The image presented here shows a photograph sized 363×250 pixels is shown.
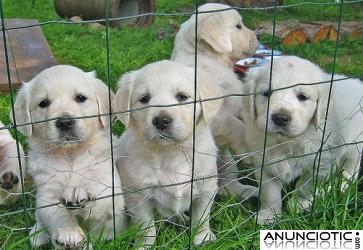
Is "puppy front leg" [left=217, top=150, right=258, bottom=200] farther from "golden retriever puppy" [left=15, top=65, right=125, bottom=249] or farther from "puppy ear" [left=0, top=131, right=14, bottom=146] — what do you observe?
"puppy ear" [left=0, top=131, right=14, bottom=146]

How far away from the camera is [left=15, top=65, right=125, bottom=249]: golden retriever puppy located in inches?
125

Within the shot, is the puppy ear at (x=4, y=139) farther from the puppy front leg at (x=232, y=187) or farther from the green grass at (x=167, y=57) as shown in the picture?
the puppy front leg at (x=232, y=187)

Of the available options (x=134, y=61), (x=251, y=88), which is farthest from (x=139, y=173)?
(x=134, y=61)

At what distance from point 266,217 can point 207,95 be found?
888 millimetres

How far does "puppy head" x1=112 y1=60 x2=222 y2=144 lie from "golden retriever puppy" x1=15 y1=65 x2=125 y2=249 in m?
0.18

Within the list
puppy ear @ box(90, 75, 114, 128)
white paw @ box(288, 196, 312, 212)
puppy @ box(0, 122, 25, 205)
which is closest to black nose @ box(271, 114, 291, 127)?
white paw @ box(288, 196, 312, 212)

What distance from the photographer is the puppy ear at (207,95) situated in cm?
331

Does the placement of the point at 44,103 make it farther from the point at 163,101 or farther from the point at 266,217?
the point at 266,217

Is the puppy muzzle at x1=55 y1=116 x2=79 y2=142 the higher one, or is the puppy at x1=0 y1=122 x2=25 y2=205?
the puppy muzzle at x1=55 y1=116 x2=79 y2=142

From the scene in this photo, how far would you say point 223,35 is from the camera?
189 inches

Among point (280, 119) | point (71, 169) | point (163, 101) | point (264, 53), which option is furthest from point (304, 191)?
point (264, 53)

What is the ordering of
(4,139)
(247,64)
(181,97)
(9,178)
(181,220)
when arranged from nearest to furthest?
(181,97) → (181,220) → (9,178) → (4,139) → (247,64)

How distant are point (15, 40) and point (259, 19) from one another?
327 centimetres

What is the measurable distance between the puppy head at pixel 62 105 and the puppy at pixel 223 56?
1.05 m
